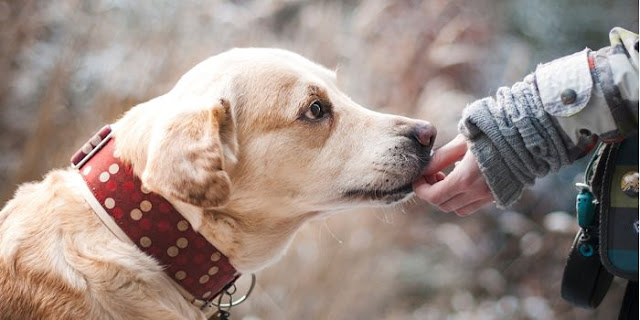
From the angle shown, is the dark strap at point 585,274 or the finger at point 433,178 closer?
the dark strap at point 585,274

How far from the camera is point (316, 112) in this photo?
1663mm

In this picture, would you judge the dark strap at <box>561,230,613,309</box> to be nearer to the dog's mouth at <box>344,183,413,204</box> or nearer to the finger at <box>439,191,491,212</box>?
the finger at <box>439,191,491,212</box>

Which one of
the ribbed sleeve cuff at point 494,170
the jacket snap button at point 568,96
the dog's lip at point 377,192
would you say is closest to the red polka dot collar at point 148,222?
the dog's lip at point 377,192

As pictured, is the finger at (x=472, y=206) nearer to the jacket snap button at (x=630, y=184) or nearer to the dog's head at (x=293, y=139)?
the dog's head at (x=293, y=139)

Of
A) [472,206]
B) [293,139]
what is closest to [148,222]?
[293,139]

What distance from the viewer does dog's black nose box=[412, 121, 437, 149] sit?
65.7 inches

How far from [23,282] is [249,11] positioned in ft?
6.39

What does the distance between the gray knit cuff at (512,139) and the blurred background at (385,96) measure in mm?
1450

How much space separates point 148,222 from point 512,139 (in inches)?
32.2

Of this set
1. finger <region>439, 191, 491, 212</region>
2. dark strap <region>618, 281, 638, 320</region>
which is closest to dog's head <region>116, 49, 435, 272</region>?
finger <region>439, 191, 491, 212</region>

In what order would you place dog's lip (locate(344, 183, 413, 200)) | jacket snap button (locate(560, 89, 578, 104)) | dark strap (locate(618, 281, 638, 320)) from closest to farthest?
jacket snap button (locate(560, 89, 578, 104)) < dark strap (locate(618, 281, 638, 320)) < dog's lip (locate(344, 183, 413, 200))

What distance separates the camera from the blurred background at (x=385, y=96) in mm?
2887

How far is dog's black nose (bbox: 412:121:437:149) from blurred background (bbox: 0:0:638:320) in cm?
120

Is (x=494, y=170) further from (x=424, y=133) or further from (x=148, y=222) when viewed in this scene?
(x=148, y=222)
